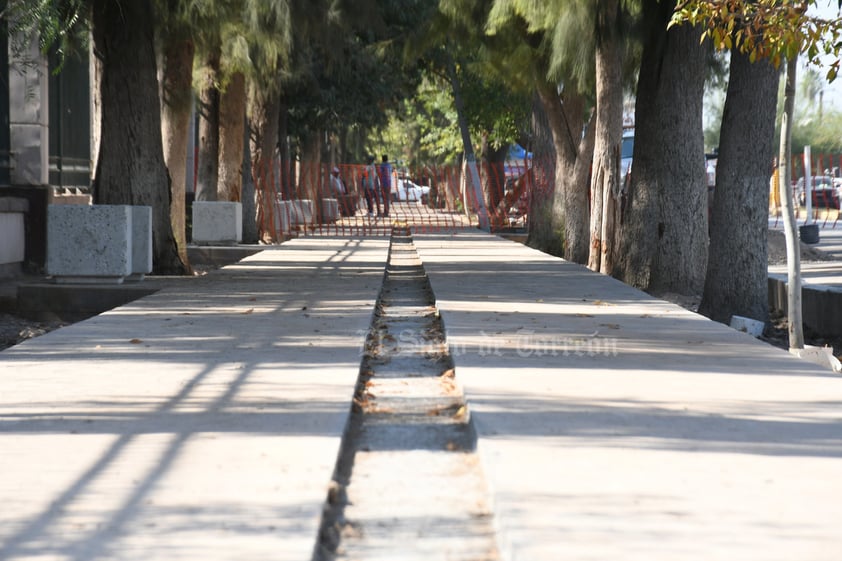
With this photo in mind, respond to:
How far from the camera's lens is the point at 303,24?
16531 millimetres

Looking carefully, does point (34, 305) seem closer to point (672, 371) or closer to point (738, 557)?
point (672, 371)

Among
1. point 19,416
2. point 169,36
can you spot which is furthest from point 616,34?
point 19,416

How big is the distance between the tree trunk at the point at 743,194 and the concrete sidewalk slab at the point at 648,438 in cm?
165

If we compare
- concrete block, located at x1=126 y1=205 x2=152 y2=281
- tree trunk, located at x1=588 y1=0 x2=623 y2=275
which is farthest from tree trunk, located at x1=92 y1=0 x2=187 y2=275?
tree trunk, located at x1=588 y1=0 x2=623 y2=275

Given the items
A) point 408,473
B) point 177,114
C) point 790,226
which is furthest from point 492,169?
point 408,473

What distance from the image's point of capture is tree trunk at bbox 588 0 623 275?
57.3 feet

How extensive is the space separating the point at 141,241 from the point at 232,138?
887 centimetres

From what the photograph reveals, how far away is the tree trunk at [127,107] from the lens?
1523 cm

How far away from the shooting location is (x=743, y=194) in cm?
1257

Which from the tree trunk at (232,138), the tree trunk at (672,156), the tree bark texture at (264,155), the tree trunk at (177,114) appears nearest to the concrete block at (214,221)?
the tree trunk at (232,138)

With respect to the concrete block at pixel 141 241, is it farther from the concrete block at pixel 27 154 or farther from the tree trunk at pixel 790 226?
the tree trunk at pixel 790 226

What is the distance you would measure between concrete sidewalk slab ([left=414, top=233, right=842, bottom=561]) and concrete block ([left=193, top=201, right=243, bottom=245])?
13.1 metres

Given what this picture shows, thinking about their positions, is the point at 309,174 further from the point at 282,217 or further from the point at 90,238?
the point at 90,238

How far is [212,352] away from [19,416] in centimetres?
247
